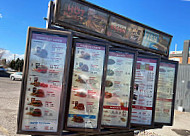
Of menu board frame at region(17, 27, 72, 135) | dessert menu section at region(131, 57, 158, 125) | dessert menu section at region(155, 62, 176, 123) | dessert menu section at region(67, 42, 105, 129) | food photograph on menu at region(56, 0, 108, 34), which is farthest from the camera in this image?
dessert menu section at region(155, 62, 176, 123)

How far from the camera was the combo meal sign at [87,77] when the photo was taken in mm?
3410

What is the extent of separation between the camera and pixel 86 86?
391 cm

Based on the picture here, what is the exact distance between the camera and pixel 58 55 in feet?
11.6

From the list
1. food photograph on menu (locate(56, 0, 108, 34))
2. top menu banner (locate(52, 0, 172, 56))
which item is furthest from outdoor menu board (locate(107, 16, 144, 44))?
food photograph on menu (locate(56, 0, 108, 34))

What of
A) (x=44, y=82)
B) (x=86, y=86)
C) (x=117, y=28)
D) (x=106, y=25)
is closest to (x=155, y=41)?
(x=117, y=28)

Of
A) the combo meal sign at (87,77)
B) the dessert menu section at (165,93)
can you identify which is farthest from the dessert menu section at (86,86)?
the dessert menu section at (165,93)

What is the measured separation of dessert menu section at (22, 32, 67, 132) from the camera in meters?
3.37

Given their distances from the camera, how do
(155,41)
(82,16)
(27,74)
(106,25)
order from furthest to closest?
(155,41)
(106,25)
(82,16)
(27,74)

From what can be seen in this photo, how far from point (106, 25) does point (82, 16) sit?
0.77 metres

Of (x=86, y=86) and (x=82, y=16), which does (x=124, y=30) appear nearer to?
(x=82, y=16)

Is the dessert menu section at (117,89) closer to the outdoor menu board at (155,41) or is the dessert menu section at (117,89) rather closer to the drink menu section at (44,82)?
the outdoor menu board at (155,41)

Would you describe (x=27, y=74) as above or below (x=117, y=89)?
above

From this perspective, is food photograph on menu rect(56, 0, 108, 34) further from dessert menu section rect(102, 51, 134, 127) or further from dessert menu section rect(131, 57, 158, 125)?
dessert menu section rect(131, 57, 158, 125)

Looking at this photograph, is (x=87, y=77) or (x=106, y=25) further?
(x=106, y=25)
